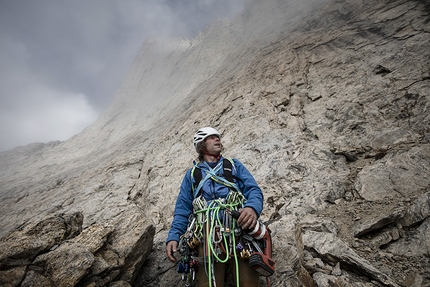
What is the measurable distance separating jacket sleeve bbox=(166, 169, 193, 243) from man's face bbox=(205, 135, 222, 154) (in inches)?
23.1

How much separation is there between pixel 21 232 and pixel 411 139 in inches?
304

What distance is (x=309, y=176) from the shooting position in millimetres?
5398

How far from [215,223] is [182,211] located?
74 centimetres

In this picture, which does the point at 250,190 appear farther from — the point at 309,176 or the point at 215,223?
the point at 309,176

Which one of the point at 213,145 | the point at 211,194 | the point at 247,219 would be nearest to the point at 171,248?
the point at 211,194

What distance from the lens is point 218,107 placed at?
1030 centimetres

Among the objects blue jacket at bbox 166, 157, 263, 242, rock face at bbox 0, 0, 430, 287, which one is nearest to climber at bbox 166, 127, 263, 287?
blue jacket at bbox 166, 157, 263, 242

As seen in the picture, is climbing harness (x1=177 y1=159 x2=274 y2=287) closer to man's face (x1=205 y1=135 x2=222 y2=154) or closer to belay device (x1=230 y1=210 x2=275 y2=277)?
belay device (x1=230 y1=210 x2=275 y2=277)

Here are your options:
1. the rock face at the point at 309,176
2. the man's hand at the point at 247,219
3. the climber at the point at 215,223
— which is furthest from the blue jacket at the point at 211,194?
the rock face at the point at 309,176

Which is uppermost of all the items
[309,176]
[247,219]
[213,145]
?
[213,145]

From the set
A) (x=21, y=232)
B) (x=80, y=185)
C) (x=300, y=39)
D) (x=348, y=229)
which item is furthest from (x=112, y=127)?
(x=348, y=229)

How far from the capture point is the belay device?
2.44 meters

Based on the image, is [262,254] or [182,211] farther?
[182,211]

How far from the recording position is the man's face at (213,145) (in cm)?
369
